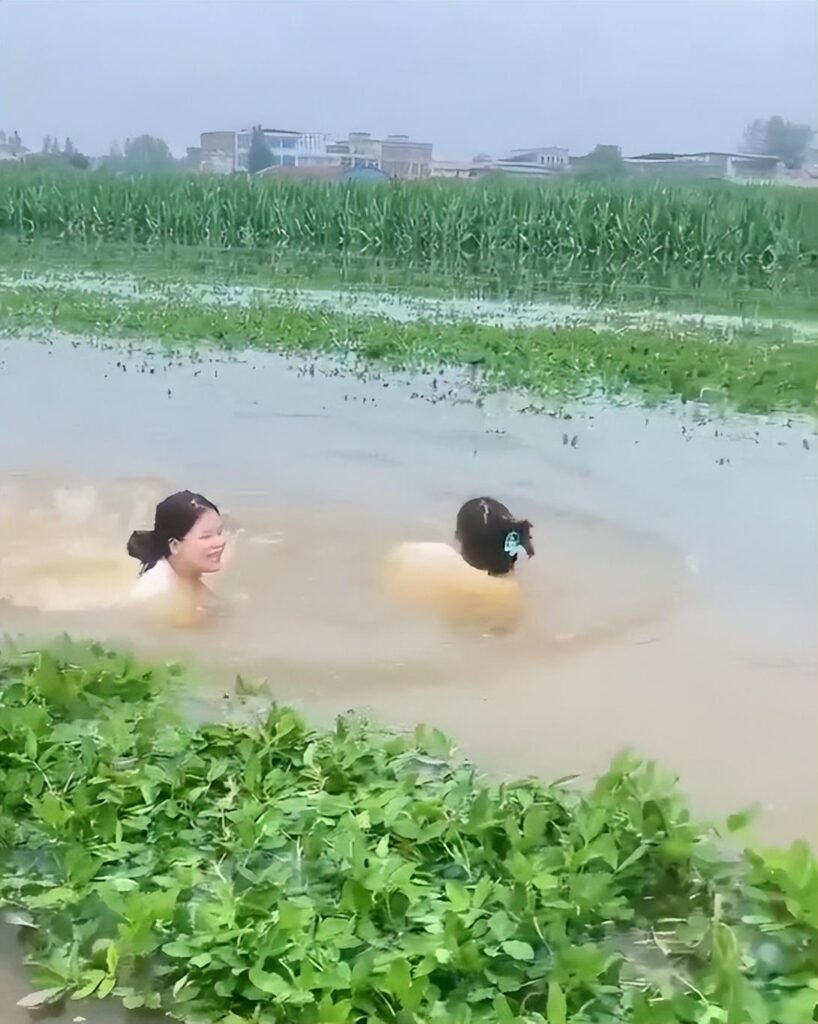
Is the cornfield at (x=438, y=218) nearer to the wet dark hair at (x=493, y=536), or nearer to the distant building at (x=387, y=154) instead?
the distant building at (x=387, y=154)

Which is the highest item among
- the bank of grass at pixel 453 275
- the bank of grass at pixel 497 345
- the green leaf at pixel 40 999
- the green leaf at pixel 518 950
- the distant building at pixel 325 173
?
the distant building at pixel 325 173

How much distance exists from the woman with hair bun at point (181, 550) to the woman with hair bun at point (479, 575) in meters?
0.22

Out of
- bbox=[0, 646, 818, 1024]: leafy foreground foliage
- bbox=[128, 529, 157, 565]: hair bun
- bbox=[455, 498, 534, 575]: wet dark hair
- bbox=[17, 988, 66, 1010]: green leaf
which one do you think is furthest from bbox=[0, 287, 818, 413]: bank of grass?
bbox=[17, 988, 66, 1010]: green leaf

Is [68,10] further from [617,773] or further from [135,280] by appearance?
[617,773]

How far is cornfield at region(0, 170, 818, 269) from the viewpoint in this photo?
1146mm

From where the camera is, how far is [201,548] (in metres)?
1.25

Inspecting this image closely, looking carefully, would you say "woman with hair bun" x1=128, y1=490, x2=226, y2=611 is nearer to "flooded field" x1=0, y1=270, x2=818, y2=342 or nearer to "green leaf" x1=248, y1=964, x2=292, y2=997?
"flooded field" x1=0, y1=270, x2=818, y2=342

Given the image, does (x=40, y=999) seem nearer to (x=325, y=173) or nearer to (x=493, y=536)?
(x=493, y=536)

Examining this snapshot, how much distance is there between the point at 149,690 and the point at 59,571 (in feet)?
0.69

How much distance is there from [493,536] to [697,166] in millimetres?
425

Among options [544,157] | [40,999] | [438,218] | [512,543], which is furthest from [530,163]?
[40,999]

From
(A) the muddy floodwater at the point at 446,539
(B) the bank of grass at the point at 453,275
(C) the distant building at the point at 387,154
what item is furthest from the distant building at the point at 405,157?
(A) the muddy floodwater at the point at 446,539

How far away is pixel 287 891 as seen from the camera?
0.91m

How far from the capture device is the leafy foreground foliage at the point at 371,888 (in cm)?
81
